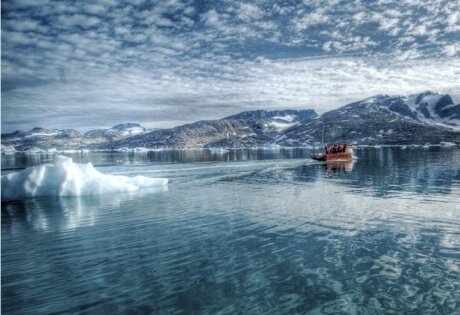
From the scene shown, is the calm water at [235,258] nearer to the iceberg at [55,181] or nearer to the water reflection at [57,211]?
the water reflection at [57,211]

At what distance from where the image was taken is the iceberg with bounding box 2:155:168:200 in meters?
34.9

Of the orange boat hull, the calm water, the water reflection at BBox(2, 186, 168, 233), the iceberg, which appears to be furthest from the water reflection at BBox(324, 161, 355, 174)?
the iceberg

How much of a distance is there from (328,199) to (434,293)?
2083 centimetres

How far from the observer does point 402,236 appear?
18.9 metres

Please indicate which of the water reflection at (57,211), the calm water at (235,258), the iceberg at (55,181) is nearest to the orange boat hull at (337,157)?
the calm water at (235,258)

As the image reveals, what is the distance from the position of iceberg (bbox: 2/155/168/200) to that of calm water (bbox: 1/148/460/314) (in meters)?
5.80

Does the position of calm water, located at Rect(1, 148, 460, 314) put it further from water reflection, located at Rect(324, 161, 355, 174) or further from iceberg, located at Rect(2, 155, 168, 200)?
water reflection, located at Rect(324, 161, 355, 174)

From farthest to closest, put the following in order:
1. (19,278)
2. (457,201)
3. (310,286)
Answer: (457,201), (19,278), (310,286)

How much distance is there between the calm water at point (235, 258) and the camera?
451 inches

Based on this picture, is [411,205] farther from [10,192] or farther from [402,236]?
[10,192]

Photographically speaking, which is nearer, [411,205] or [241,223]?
[241,223]

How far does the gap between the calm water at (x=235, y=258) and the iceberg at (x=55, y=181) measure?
Answer: 5804 mm

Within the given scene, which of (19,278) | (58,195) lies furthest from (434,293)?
(58,195)

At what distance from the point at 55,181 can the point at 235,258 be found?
93.0ft
